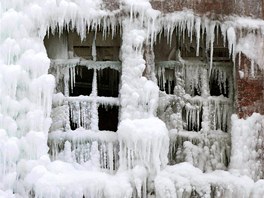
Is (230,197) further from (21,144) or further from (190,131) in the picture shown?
(21,144)

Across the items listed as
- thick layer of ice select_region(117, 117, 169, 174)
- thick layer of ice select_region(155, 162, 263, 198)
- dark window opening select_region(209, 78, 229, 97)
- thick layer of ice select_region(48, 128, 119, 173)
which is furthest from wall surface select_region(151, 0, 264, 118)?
thick layer of ice select_region(48, 128, 119, 173)

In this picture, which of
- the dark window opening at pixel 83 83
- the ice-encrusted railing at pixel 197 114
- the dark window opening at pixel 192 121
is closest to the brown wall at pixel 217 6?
the ice-encrusted railing at pixel 197 114

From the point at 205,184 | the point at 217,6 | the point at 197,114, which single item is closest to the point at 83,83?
the point at 197,114

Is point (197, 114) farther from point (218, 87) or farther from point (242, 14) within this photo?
point (242, 14)

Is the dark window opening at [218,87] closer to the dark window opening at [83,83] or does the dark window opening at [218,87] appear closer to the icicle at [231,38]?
the icicle at [231,38]

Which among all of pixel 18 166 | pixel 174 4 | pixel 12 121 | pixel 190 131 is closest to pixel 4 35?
pixel 12 121

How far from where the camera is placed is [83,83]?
26.3ft

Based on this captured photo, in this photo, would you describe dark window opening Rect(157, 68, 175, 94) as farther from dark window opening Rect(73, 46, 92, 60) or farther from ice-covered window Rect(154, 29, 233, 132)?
dark window opening Rect(73, 46, 92, 60)

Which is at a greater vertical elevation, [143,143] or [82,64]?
[82,64]

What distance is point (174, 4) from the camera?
7.13 m

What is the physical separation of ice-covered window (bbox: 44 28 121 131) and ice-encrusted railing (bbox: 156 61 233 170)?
27.7 inches

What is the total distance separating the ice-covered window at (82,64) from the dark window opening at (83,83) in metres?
0.18

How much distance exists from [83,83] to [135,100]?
4.20 ft

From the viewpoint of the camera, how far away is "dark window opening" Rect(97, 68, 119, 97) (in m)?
8.00
